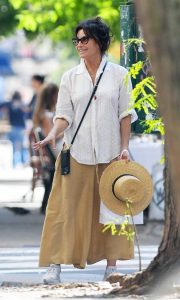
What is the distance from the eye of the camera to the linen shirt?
879 cm

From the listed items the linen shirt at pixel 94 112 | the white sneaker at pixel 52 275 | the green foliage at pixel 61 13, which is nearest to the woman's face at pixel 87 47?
the linen shirt at pixel 94 112

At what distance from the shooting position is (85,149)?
8797 mm

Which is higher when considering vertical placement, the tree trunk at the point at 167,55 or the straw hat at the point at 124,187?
the tree trunk at the point at 167,55

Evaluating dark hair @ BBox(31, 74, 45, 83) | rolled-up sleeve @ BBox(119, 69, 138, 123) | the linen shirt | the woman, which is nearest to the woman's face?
the woman

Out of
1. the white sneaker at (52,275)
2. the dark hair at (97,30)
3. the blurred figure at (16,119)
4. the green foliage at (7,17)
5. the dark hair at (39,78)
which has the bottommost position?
the white sneaker at (52,275)

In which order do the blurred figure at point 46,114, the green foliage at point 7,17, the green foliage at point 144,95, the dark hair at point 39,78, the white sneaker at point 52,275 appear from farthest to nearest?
the green foliage at point 7,17 < the dark hair at point 39,78 < the blurred figure at point 46,114 < the white sneaker at point 52,275 < the green foliage at point 144,95

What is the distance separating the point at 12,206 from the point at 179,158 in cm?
1497

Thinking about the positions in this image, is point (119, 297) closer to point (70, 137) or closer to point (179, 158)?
point (70, 137)

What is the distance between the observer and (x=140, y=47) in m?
10.2

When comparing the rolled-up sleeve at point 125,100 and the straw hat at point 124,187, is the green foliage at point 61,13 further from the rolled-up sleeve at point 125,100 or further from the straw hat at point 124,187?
the straw hat at point 124,187

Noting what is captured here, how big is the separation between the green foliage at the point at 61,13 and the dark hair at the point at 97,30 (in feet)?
31.7

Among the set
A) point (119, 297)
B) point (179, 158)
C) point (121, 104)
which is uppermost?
point (121, 104)

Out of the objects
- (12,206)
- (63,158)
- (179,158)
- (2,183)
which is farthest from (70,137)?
(2,183)

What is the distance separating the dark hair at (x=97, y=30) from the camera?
8961 mm
